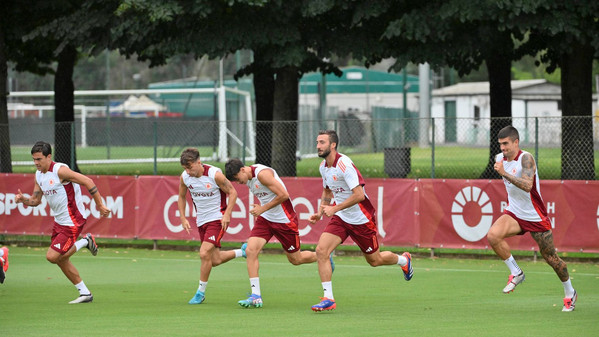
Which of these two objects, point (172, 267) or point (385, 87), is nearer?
point (172, 267)

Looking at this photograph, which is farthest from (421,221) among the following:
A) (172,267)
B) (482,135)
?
(482,135)

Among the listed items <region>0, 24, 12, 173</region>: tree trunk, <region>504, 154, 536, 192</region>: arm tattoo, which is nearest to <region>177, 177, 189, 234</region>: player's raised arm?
<region>504, 154, 536, 192</region>: arm tattoo

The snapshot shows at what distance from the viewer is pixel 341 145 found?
154 feet

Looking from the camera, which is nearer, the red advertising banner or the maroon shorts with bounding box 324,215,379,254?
the maroon shorts with bounding box 324,215,379,254

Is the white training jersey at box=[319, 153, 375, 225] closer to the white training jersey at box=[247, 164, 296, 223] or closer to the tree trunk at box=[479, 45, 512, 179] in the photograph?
the white training jersey at box=[247, 164, 296, 223]

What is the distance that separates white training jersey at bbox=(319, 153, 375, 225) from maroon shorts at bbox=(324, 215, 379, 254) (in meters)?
0.05

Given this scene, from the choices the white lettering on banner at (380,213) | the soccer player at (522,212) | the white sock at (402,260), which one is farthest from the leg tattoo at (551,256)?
the white lettering on banner at (380,213)

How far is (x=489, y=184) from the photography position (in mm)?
17406

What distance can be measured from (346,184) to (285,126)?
13639mm

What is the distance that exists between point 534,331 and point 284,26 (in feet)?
48.6

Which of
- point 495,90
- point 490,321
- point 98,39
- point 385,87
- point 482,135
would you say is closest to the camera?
point 490,321

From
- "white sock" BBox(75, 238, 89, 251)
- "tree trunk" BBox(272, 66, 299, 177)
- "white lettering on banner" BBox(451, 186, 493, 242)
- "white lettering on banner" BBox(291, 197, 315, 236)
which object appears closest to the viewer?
"white sock" BBox(75, 238, 89, 251)

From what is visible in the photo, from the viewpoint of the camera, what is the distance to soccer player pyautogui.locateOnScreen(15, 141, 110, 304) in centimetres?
1227

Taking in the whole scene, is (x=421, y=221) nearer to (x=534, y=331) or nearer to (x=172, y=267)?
(x=172, y=267)
